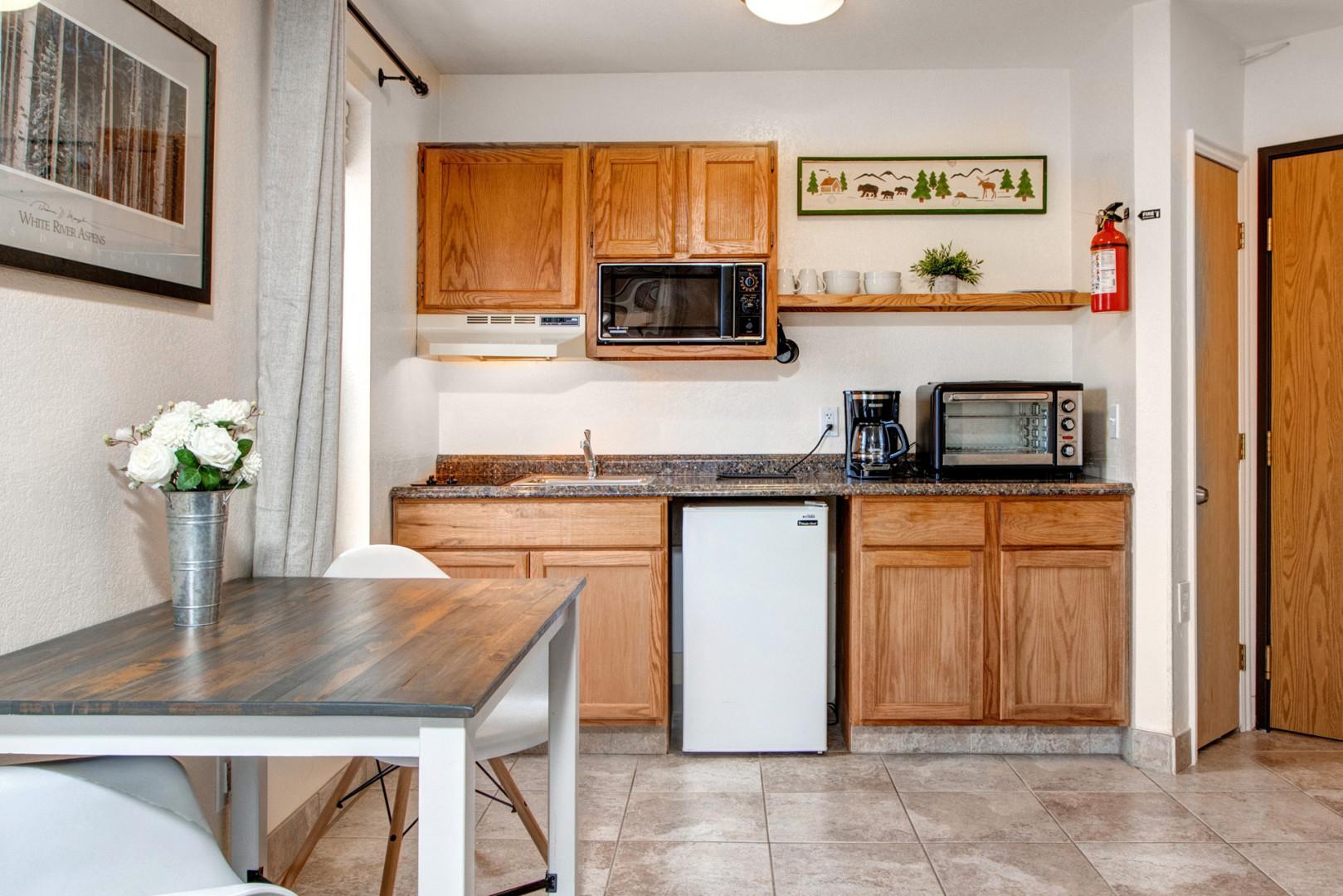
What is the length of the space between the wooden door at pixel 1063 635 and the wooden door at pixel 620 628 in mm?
1123

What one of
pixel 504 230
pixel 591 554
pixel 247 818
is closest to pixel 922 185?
pixel 504 230

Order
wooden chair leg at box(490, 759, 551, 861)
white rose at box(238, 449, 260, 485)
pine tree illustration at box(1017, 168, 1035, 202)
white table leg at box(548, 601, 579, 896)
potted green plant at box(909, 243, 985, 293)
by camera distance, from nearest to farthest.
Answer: white rose at box(238, 449, 260, 485)
white table leg at box(548, 601, 579, 896)
wooden chair leg at box(490, 759, 551, 861)
potted green plant at box(909, 243, 985, 293)
pine tree illustration at box(1017, 168, 1035, 202)

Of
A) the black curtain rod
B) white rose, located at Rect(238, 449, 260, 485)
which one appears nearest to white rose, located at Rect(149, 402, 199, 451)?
white rose, located at Rect(238, 449, 260, 485)

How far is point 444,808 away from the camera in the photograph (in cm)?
110

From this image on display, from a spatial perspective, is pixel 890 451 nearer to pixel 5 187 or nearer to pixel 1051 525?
pixel 1051 525

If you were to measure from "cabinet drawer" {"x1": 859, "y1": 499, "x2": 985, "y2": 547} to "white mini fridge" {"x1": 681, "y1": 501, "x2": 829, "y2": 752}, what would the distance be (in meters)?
0.16

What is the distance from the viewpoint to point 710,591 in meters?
3.00

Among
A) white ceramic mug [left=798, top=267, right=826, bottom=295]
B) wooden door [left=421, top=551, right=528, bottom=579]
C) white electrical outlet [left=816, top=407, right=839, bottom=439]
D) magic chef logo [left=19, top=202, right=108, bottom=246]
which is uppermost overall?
white ceramic mug [left=798, top=267, right=826, bottom=295]

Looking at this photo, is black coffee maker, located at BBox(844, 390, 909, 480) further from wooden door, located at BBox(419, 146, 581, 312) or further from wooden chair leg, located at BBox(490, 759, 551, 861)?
wooden chair leg, located at BBox(490, 759, 551, 861)

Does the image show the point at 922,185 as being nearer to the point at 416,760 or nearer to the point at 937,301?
the point at 937,301

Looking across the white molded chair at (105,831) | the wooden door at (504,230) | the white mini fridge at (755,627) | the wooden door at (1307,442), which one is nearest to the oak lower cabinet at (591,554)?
the white mini fridge at (755,627)

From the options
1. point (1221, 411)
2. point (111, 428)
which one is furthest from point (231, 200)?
point (1221, 411)

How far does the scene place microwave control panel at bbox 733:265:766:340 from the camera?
10.6ft

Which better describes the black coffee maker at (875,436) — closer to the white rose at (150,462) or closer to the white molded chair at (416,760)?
the white molded chair at (416,760)
